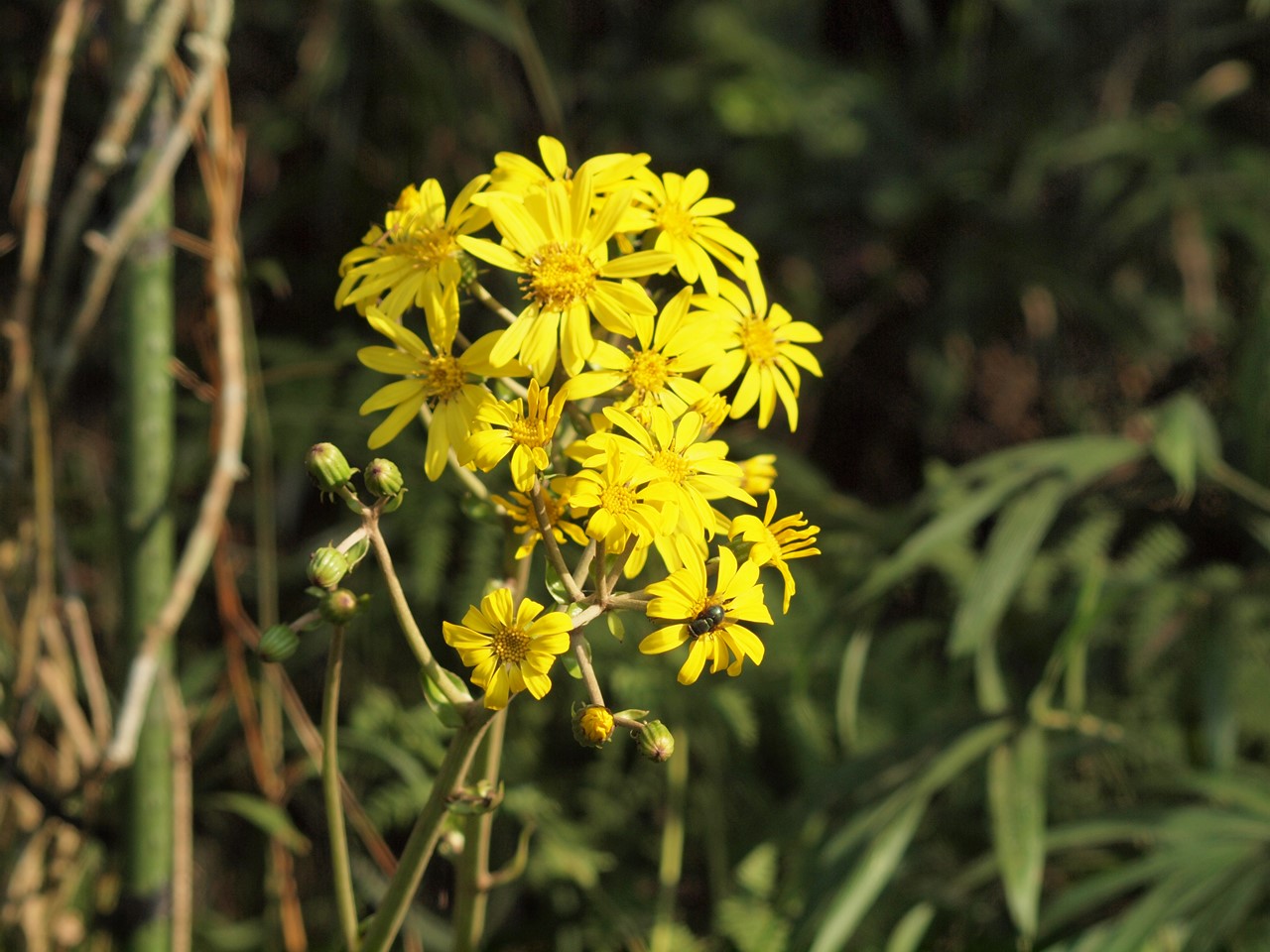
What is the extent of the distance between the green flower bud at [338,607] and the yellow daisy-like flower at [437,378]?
0.29 ft

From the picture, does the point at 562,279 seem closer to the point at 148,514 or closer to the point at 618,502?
the point at 618,502

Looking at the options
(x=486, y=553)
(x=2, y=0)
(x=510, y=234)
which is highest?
(x=2, y=0)

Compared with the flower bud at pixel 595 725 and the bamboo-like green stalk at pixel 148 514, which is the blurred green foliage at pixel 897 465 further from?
the flower bud at pixel 595 725

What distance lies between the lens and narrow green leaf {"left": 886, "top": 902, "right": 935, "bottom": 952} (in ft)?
3.87

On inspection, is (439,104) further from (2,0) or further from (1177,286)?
(1177,286)

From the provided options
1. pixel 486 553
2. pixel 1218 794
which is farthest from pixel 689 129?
pixel 1218 794

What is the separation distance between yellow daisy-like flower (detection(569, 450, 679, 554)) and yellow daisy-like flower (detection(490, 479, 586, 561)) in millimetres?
24

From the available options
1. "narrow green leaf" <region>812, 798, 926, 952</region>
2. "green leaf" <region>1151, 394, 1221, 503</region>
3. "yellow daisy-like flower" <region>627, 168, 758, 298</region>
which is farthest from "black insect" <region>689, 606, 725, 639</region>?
"green leaf" <region>1151, 394, 1221, 503</region>

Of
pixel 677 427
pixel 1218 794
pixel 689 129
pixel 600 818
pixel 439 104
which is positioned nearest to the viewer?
pixel 677 427

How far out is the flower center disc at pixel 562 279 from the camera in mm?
664

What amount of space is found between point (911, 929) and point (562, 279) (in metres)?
0.88

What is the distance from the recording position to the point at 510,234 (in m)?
0.69

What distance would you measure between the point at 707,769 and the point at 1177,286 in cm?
144

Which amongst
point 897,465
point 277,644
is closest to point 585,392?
point 277,644
